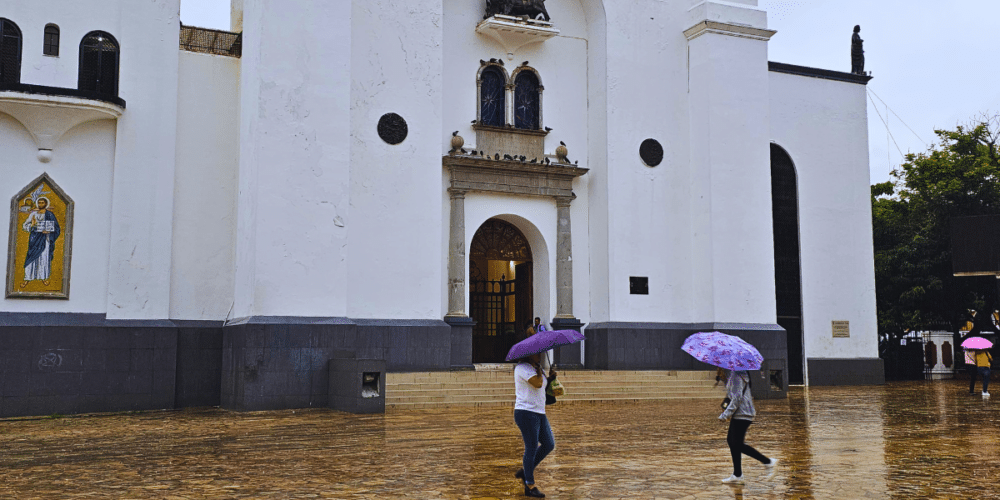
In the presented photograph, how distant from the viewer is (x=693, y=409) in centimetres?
1658

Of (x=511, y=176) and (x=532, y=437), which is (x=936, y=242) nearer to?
(x=511, y=176)

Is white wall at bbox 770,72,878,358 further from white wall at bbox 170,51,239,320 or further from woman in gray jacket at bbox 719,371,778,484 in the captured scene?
woman in gray jacket at bbox 719,371,778,484

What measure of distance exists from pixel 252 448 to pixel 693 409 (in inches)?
336

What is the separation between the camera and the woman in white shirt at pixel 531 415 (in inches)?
303

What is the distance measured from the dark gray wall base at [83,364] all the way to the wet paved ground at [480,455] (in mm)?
1023

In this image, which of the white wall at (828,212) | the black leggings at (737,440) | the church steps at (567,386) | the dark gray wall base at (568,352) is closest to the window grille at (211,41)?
the church steps at (567,386)

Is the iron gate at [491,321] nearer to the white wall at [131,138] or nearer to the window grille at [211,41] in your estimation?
the white wall at [131,138]

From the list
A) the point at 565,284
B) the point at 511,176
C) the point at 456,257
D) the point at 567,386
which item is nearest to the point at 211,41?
the point at 456,257

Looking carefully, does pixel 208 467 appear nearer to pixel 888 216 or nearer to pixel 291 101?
pixel 291 101

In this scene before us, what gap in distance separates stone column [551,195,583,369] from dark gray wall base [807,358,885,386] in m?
6.34

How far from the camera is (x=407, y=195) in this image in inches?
750

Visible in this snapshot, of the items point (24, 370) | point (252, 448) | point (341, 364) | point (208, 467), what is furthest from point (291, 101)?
point (208, 467)

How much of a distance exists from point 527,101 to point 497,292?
4480 millimetres

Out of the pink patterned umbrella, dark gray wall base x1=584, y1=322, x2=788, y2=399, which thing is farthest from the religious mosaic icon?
the pink patterned umbrella
